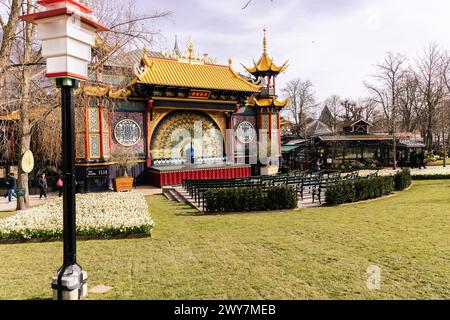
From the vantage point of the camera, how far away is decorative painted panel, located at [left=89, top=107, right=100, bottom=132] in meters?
18.8

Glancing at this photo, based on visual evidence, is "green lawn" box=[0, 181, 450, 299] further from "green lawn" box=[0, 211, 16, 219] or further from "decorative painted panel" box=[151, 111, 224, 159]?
"decorative painted panel" box=[151, 111, 224, 159]

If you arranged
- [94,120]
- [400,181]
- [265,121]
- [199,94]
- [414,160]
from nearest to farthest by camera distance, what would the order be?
1. [400,181]
2. [94,120]
3. [199,94]
4. [265,121]
5. [414,160]

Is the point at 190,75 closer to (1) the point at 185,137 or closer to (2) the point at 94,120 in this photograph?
(1) the point at 185,137

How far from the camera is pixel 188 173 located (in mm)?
20938

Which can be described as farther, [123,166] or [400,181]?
[123,166]

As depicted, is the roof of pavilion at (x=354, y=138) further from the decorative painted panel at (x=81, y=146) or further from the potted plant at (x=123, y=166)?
the decorative painted panel at (x=81, y=146)

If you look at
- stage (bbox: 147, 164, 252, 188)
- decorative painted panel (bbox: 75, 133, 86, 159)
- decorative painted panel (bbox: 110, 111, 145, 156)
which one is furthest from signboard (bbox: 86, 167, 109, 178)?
stage (bbox: 147, 164, 252, 188)

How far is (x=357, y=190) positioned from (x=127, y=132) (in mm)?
13718

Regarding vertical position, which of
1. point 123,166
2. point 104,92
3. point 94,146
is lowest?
point 123,166

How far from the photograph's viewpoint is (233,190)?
11344 mm
